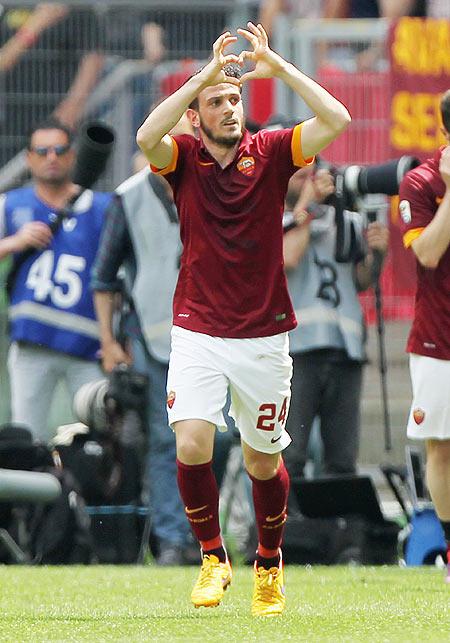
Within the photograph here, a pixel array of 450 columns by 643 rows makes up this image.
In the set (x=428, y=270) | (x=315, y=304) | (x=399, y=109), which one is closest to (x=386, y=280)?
(x=399, y=109)

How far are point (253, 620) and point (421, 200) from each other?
8.00 ft

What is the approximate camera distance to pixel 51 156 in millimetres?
10477

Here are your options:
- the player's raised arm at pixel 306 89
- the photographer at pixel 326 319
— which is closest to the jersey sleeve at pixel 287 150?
the player's raised arm at pixel 306 89

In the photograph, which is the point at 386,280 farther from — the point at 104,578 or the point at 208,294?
the point at 208,294

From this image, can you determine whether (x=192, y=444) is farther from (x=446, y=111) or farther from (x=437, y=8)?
(x=437, y=8)

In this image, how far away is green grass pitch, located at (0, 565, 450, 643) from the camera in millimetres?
5961

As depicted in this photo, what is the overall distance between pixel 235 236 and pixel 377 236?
3.00m

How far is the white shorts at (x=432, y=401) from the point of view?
808 cm

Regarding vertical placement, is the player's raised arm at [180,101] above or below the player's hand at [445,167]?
above

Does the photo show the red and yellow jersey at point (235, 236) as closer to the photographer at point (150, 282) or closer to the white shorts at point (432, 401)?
the white shorts at point (432, 401)

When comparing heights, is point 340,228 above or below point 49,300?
above

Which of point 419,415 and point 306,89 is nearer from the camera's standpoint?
point 306,89

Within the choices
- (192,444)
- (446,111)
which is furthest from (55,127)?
(192,444)

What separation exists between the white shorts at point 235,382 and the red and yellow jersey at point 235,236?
0.06 m
